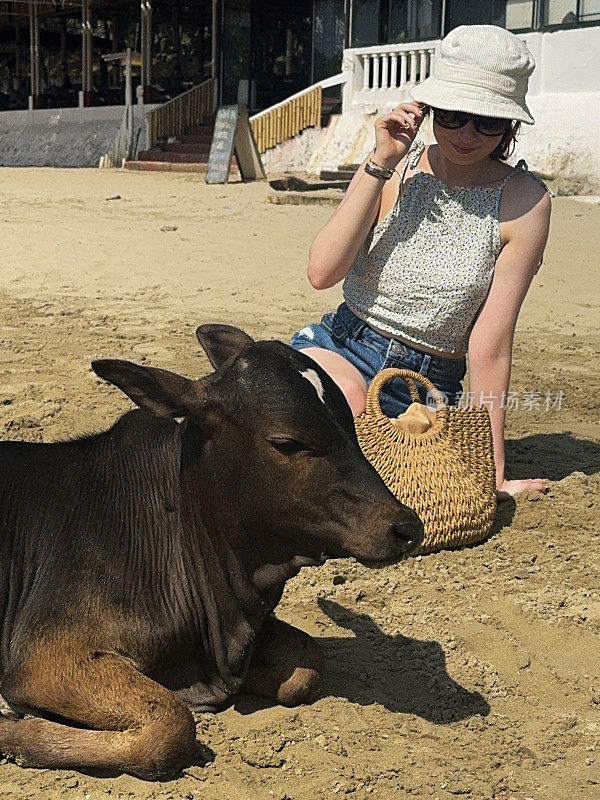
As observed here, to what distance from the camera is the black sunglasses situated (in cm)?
470

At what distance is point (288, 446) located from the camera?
306cm

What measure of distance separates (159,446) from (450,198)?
214 centimetres

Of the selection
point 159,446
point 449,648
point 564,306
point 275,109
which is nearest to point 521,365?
point 564,306

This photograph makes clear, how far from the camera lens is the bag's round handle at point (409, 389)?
4.78 meters

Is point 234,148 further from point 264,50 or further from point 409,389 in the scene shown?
point 409,389

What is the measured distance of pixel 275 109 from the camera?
24.8 m

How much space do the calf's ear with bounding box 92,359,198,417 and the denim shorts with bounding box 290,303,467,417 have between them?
2.01 metres

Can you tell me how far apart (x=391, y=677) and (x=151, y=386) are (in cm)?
137

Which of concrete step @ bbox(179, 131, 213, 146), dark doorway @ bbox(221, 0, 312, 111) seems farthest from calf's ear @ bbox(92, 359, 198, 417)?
dark doorway @ bbox(221, 0, 312, 111)

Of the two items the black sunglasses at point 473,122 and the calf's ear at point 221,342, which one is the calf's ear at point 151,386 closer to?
the calf's ear at point 221,342

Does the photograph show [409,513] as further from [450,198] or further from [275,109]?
[275,109]

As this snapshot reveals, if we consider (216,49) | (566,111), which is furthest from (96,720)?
(216,49)

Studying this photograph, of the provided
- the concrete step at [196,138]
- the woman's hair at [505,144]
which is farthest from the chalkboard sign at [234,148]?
the woman's hair at [505,144]

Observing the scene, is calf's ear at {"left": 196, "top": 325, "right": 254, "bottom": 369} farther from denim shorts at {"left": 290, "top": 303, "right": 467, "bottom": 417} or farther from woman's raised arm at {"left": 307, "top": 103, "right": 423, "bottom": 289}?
denim shorts at {"left": 290, "top": 303, "right": 467, "bottom": 417}
